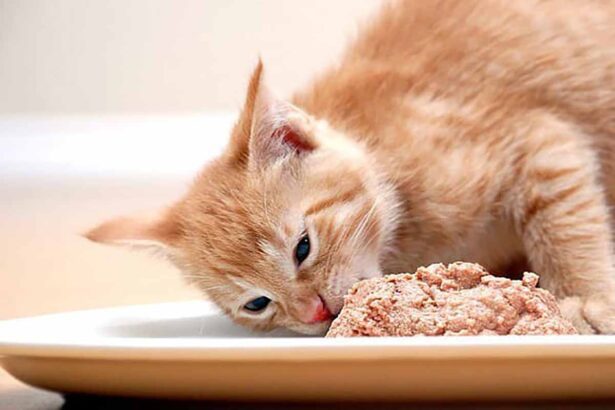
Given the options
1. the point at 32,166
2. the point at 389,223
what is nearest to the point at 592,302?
the point at 389,223

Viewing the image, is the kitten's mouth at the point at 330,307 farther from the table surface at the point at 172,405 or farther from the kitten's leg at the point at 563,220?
the kitten's leg at the point at 563,220

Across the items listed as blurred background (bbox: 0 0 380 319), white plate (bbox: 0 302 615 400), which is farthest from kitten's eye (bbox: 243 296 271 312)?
blurred background (bbox: 0 0 380 319)

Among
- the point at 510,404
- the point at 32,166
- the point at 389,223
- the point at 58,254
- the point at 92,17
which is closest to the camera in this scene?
the point at 510,404

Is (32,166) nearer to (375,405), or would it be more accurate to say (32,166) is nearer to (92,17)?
(92,17)

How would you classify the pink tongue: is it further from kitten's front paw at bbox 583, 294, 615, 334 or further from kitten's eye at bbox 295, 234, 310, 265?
kitten's front paw at bbox 583, 294, 615, 334

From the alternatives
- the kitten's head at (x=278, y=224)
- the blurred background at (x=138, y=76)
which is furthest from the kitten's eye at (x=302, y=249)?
the blurred background at (x=138, y=76)

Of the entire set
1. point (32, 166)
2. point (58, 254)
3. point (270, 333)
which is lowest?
point (32, 166)

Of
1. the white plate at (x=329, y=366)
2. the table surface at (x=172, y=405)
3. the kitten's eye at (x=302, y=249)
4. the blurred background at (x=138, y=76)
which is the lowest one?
the blurred background at (x=138, y=76)
